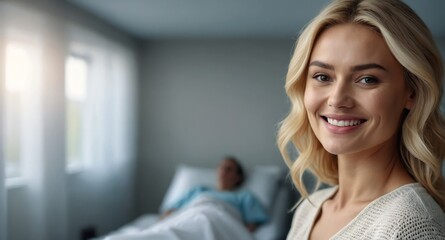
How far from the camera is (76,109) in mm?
3838

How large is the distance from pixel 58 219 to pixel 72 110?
38.5 inches

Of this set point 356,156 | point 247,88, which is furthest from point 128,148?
point 356,156

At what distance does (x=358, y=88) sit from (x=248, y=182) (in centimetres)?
329

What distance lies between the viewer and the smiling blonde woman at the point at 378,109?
0.78 metres

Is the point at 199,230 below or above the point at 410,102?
below

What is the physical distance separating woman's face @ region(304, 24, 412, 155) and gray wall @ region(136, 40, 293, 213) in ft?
12.6

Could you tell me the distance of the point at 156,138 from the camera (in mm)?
4949

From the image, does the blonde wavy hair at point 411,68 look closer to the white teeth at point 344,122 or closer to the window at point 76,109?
the white teeth at point 344,122

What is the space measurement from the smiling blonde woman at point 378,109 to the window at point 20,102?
2.48 m

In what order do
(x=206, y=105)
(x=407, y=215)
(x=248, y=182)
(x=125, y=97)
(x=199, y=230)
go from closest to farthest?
(x=407, y=215) → (x=199, y=230) → (x=248, y=182) → (x=125, y=97) → (x=206, y=105)

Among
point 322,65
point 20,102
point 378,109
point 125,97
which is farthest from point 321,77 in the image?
point 125,97

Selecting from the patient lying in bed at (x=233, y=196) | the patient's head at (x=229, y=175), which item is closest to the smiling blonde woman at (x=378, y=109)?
the patient lying in bed at (x=233, y=196)

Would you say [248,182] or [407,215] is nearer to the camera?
[407,215]

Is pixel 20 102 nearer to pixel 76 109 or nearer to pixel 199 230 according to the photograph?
pixel 76 109
